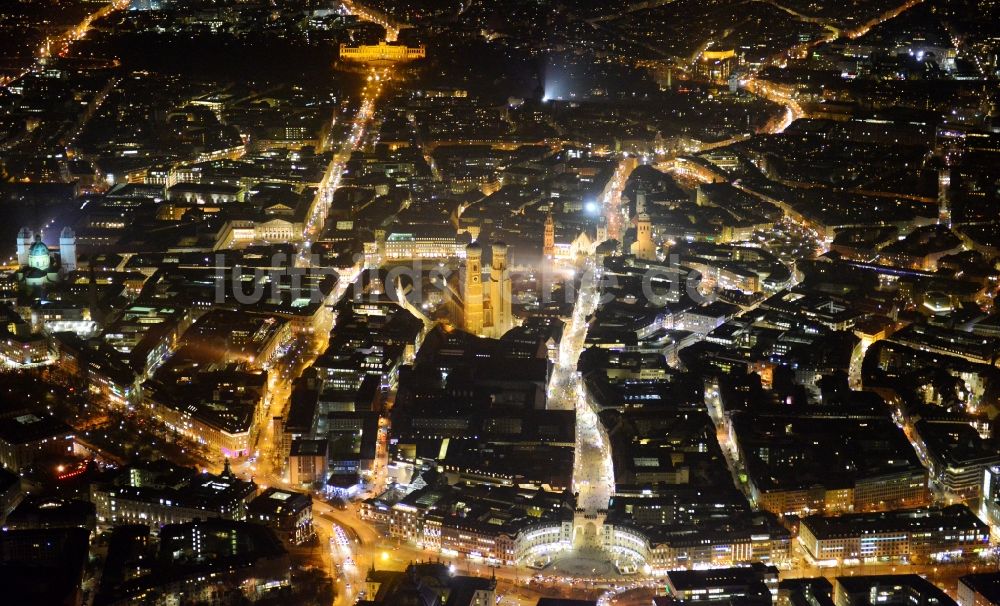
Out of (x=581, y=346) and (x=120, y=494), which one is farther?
(x=581, y=346)

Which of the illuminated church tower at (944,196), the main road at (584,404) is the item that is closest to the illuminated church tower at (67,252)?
the main road at (584,404)

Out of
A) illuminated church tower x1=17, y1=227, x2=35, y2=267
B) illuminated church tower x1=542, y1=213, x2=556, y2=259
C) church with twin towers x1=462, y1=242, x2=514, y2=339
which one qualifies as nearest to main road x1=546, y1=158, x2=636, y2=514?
illuminated church tower x1=542, y1=213, x2=556, y2=259

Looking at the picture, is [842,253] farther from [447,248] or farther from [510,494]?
[510,494]

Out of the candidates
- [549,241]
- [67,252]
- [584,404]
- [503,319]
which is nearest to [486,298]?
[503,319]

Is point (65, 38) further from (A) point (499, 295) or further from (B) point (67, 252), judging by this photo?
(A) point (499, 295)

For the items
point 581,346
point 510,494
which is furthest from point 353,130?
point 510,494
